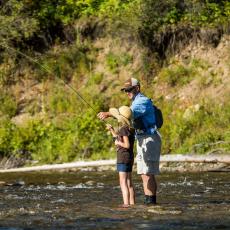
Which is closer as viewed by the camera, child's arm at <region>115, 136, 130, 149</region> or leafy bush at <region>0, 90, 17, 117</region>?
child's arm at <region>115, 136, 130, 149</region>

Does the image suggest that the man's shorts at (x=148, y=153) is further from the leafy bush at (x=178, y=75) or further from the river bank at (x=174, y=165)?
the leafy bush at (x=178, y=75)

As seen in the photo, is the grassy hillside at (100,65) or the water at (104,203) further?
the grassy hillside at (100,65)

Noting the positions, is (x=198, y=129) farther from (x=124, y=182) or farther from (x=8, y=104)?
(x=124, y=182)

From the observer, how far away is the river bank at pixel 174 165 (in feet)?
54.0

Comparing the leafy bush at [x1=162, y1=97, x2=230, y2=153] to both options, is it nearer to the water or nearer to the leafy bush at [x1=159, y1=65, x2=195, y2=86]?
the leafy bush at [x1=159, y1=65, x2=195, y2=86]

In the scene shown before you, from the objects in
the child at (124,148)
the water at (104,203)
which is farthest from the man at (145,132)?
the water at (104,203)

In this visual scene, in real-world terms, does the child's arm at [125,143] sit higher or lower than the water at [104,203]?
higher

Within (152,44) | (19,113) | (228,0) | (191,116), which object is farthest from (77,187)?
(228,0)

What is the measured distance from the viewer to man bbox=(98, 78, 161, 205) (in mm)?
10055

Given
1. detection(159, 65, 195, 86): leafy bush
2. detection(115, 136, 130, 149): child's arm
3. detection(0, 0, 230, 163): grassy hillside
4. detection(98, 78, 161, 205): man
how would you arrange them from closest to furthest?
detection(98, 78, 161, 205): man → detection(115, 136, 130, 149): child's arm → detection(0, 0, 230, 163): grassy hillside → detection(159, 65, 195, 86): leafy bush

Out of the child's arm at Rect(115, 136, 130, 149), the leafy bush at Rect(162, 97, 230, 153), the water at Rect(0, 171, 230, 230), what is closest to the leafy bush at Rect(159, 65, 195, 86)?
the leafy bush at Rect(162, 97, 230, 153)

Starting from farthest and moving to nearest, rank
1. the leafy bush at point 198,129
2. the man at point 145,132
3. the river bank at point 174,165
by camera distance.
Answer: the leafy bush at point 198,129 < the river bank at point 174,165 < the man at point 145,132

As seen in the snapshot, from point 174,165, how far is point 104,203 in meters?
6.18

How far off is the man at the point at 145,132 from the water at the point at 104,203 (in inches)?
18.3
